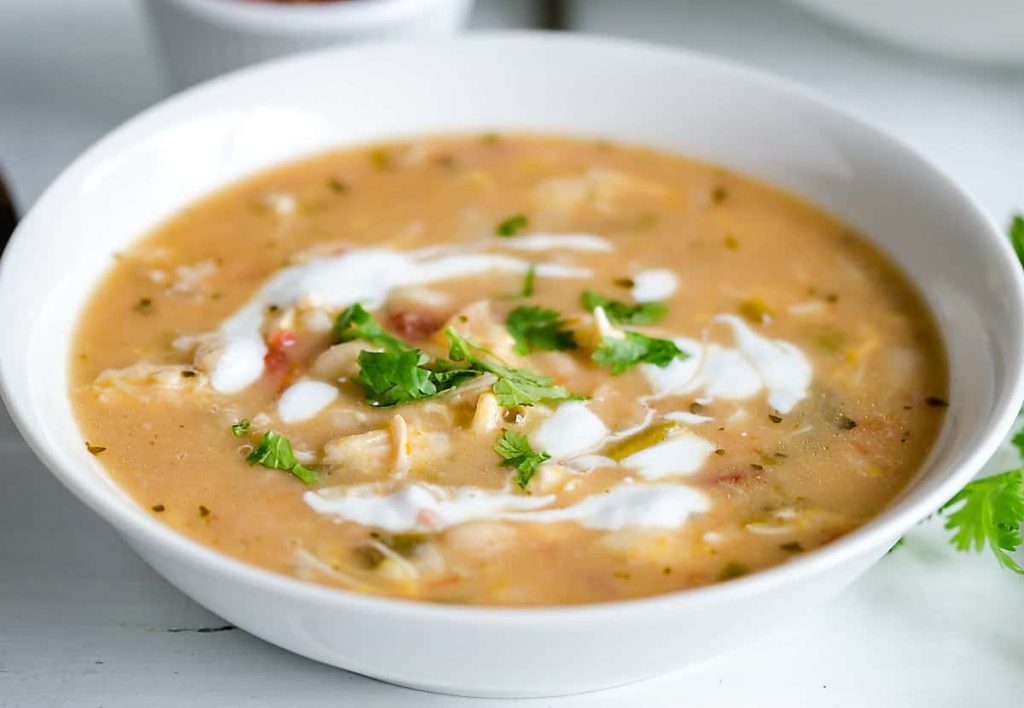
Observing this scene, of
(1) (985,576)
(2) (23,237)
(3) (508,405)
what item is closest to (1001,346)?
(1) (985,576)

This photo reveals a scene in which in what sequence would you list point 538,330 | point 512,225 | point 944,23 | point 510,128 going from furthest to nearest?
1. point 944,23
2. point 510,128
3. point 512,225
4. point 538,330

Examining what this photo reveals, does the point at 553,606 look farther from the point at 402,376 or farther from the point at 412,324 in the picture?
the point at 412,324

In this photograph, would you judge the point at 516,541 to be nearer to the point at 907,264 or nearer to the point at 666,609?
the point at 666,609

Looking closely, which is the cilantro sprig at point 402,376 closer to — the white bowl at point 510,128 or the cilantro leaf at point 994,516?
the white bowl at point 510,128

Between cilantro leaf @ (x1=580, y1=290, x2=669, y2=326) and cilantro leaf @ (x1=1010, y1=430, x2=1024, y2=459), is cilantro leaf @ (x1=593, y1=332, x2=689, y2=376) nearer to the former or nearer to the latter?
cilantro leaf @ (x1=580, y1=290, x2=669, y2=326)

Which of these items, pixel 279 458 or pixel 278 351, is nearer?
pixel 279 458

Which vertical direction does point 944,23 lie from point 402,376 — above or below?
above

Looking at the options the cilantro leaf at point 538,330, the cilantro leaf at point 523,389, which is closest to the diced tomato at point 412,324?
the cilantro leaf at point 538,330

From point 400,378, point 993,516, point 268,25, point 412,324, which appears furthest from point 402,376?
point 268,25
